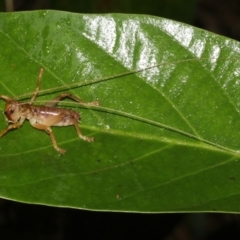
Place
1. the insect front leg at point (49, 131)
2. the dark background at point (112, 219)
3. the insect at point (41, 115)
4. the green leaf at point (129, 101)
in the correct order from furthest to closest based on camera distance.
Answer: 1. the dark background at point (112, 219)
2. the insect at point (41, 115)
3. the insect front leg at point (49, 131)
4. the green leaf at point (129, 101)

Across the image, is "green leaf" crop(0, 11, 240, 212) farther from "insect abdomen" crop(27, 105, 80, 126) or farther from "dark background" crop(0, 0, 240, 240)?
"dark background" crop(0, 0, 240, 240)

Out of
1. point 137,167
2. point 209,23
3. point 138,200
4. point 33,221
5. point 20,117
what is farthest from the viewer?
point 209,23

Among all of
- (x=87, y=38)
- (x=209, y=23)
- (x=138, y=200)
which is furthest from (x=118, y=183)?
(x=209, y=23)

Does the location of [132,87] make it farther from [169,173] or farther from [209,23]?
[209,23]

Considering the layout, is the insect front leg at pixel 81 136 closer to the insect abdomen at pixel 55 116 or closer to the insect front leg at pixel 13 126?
the insect abdomen at pixel 55 116

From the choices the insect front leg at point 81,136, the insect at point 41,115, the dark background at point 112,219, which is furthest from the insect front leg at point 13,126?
Answer: the dark background at point 112,219
